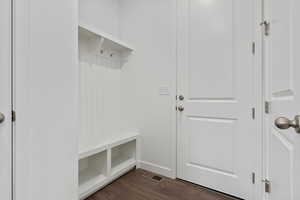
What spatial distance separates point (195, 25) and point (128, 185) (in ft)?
6.50

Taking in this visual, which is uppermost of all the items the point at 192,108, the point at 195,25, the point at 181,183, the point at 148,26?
the point at 148,26

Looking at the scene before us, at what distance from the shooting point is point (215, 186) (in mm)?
1759

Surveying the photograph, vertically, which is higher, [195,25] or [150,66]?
[195,25]

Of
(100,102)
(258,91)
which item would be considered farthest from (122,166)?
(258,91)

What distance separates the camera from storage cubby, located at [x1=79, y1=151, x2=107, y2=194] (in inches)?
65.4

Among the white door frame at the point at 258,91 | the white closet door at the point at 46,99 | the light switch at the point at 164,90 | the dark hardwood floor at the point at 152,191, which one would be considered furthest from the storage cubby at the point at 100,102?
the white door frame at the point at 258,91

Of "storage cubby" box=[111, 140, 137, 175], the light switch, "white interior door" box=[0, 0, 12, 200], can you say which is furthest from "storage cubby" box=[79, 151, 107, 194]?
the light switch

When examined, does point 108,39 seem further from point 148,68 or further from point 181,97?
point 181,97

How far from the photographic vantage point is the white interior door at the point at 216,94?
1599 millimetres

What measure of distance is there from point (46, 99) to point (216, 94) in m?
1.55

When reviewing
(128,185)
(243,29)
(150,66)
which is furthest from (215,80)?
(128,185)

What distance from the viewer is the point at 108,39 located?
195cm

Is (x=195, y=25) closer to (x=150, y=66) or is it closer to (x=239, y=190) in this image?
(x=150, y=66)

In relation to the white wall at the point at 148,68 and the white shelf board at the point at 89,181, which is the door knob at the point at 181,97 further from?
the white shelf board at the point at 89,181
